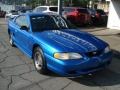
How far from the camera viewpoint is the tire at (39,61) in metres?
5.91

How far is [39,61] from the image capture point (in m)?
6.20

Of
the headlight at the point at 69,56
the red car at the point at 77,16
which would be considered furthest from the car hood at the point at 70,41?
the red car at the point at 77,16

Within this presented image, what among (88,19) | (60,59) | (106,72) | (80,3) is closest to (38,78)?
(60,59)

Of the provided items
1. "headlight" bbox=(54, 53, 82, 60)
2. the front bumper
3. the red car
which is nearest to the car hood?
"headlight" bbox=(54, 53, 82, 60)

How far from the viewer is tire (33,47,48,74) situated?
5909mm

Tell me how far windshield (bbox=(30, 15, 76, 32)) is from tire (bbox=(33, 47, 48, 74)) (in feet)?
2.52

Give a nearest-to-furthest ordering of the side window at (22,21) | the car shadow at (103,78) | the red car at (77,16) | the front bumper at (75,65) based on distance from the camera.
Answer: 1. the front bumper at (75,65)
2. the car shadow at (103,78)
3. the side window at (22,21)
4. the red car at (77,16)

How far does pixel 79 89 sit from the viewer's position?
17.3 ft

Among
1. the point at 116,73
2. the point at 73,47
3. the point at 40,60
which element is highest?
the point at 73,47

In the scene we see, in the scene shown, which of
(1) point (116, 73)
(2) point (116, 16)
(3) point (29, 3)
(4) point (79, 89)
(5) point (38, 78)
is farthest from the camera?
(3) point (29, 3)

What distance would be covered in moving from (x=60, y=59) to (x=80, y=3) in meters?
44.4

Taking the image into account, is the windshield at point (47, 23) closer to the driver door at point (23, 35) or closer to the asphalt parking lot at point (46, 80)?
Result: the driver door at point (23, 35)

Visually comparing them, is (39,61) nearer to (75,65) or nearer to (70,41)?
(70,41)

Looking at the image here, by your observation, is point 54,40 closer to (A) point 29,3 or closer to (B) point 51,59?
(B) point 51,59
